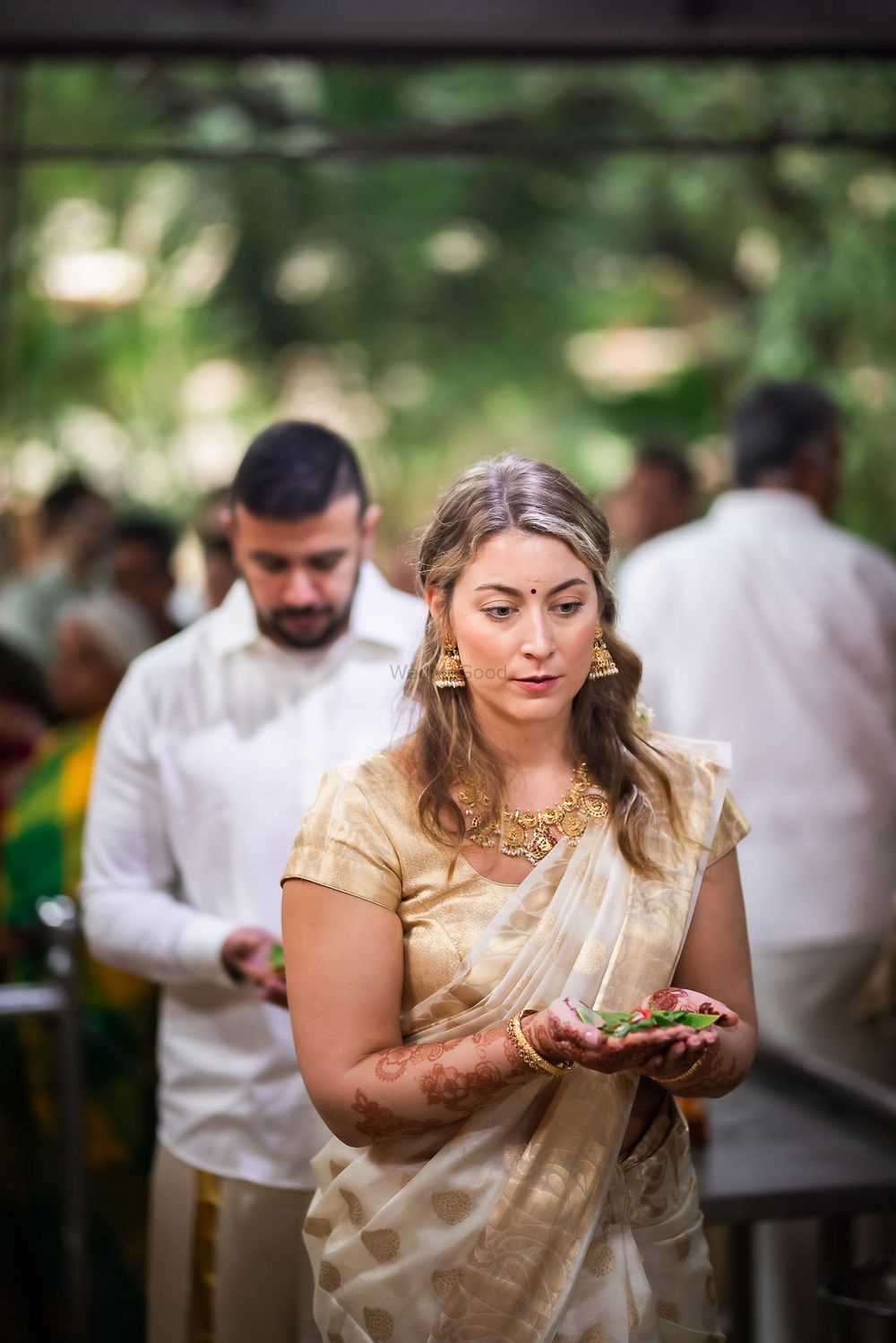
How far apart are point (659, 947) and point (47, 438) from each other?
957cm

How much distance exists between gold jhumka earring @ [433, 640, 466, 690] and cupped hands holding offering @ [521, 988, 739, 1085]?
16.6 inches

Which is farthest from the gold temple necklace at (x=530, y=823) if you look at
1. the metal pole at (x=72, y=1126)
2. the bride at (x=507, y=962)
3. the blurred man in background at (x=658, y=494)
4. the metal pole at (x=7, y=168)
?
the metal pole at (x=7, y=168)

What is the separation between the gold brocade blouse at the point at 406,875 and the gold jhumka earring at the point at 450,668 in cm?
16

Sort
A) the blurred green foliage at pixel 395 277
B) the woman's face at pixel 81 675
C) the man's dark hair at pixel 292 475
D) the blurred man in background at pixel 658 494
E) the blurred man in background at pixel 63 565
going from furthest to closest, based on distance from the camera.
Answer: the blurred green foliage at pixel 395 277, the blurred man in background at pixel 63 565, the blurred man in background at pixel 658 494, the woman's face at pixel 81 675, the man's dark hair at pixel 292 475

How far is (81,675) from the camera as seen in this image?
14.7ft

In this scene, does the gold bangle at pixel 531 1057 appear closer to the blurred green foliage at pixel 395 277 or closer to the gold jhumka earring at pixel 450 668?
the gold jhumka earring at pixel 450 668

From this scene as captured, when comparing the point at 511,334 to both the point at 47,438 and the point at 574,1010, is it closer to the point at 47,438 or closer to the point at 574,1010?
the point at 47,438

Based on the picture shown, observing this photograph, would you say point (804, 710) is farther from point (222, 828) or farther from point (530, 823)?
point (530, 823)

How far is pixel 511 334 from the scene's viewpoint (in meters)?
13.6

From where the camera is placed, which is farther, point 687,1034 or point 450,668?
point 450,668

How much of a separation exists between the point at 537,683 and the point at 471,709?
141 mm

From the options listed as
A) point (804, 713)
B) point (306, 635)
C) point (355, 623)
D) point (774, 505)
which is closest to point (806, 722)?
point (804, 713)

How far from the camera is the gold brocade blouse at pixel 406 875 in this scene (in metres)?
2.04

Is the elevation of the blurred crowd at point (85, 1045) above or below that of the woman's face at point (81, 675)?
below
